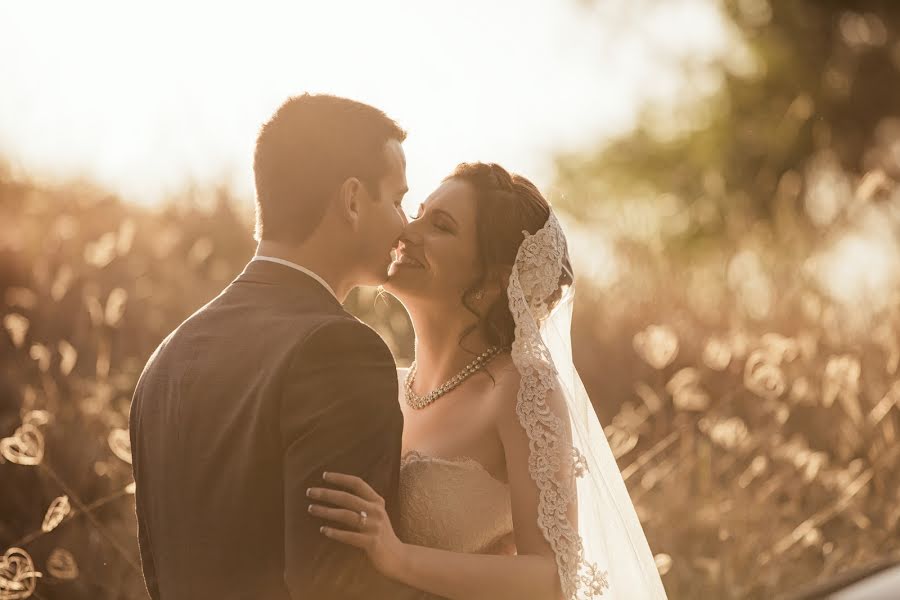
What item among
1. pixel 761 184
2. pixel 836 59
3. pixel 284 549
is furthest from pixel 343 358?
pixel 836 59

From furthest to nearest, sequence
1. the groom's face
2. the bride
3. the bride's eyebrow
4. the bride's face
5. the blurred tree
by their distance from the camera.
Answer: the blurred tree < the bride's eyebrow < the bride's face < the bride < the groom's face

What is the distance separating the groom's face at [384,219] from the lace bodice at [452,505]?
2.71ft

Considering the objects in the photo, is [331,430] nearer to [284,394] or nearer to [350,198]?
[284,394]

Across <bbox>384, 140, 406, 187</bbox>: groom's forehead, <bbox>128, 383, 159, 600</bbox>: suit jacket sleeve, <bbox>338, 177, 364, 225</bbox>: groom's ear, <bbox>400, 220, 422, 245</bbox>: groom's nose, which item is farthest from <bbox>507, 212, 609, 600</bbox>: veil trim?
<bbox>128, 383, 159, 600</bbox>: suit jacket sleeve

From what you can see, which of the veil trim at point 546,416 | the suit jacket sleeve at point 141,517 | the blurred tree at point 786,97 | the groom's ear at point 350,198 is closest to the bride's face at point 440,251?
the veil trim at point 546,416

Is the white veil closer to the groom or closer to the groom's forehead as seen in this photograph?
the groom

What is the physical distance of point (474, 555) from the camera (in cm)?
362

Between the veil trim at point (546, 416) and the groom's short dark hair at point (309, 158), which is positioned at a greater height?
the groom's short dark hair at point (309, 158)

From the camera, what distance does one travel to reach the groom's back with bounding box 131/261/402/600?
2.92 meters

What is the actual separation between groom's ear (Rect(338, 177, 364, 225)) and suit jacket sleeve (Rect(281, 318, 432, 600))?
467 mm

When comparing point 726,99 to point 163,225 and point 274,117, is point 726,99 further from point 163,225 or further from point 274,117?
point 274,117

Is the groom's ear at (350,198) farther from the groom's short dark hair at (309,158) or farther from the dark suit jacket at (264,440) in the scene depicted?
the dark suit jacket at (264,440)

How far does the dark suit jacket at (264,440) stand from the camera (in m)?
2.84

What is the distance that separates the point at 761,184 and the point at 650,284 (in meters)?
10.3
